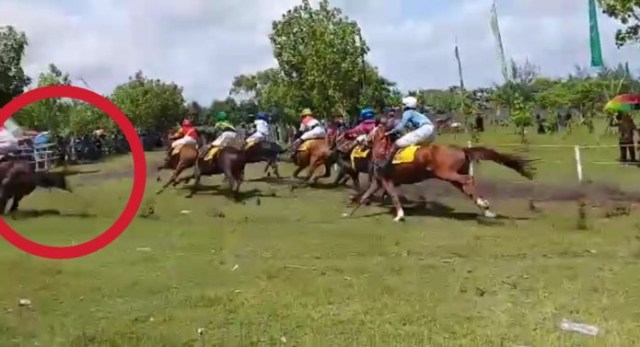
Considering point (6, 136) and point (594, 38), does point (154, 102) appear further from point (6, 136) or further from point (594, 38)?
point (6, 136)

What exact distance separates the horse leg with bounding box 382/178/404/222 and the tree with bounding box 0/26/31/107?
24.5 meters

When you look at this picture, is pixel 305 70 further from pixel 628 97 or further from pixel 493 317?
pixel 493 317

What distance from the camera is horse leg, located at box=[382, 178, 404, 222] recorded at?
45.3 feet

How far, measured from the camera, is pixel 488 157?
1354 centimetres

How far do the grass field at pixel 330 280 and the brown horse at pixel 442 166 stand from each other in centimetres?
55

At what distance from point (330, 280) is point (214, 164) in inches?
421

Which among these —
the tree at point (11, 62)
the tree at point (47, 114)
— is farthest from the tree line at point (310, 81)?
the tree at point (47, 114)

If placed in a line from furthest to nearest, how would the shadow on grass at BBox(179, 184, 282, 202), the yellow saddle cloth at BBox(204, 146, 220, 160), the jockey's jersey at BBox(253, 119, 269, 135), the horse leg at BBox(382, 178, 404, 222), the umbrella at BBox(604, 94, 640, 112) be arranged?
1. the umbrella at BBox(604, 94, 640, 112)
2. the jockey's jersey at BBox(253, 119, 269, 135)
3. the yellow saddle cloth at BBox(204, 146, 220, 160)
4. the shadow on grass at BBox(179, 184, 282, 202)
5. the horse leg at BBox(382, 178, 404, 222)

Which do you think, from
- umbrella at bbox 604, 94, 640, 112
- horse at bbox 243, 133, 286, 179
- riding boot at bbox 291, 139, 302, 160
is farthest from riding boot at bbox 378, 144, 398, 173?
umbrella at bbox 604, 94, 640, 112

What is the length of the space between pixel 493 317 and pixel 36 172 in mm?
9347

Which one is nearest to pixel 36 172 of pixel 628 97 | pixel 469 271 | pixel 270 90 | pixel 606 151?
pixel 469 271

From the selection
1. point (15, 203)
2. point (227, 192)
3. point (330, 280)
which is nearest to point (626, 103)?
point (227, 192)

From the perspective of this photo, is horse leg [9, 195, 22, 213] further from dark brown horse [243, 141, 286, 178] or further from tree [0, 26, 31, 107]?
tree [0, 26, 31, 107]

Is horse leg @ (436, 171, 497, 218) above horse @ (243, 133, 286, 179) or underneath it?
underneath
